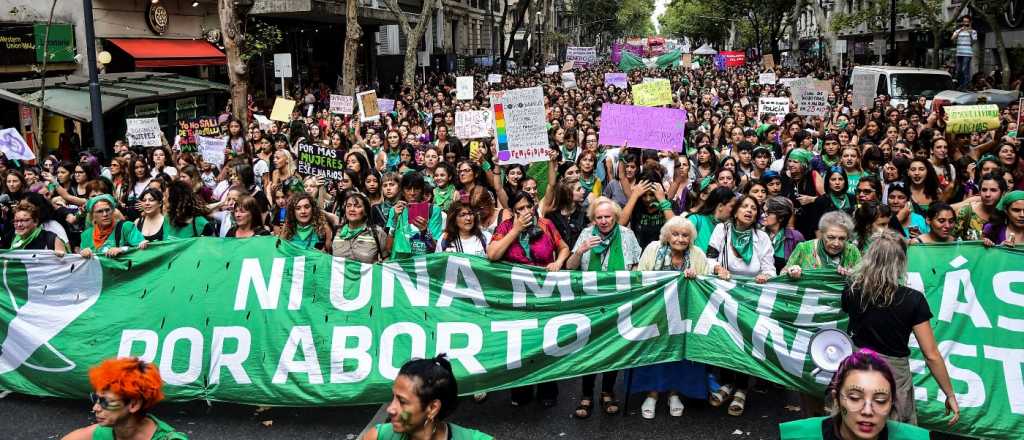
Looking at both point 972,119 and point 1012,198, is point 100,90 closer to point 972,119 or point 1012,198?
point 972,119

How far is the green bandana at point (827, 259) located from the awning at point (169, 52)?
1849 centimetres

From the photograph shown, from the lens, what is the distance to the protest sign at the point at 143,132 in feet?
40.8

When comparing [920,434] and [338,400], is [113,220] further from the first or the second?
[920,434]

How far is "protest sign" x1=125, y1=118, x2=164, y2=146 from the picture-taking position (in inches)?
490

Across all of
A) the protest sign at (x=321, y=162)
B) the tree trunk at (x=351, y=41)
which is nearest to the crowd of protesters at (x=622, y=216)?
the protest sign at (x=321, y=162)

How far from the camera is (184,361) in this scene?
5730 millimetres

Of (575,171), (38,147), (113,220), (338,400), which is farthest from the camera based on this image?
(38,147)

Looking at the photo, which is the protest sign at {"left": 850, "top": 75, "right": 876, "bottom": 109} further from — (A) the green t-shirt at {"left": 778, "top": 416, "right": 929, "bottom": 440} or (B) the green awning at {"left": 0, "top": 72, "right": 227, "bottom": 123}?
(A) the green t-shirt at {"left": 778, "top": 416, "right": 929, "bottom": 440}

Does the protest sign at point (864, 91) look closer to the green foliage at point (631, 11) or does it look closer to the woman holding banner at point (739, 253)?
the woman holding banner at point (739, 253)

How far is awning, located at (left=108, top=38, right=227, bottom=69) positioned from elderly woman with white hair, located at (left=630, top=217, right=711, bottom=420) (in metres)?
17.9

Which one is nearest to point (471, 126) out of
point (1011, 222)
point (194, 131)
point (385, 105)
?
point (194, 131)

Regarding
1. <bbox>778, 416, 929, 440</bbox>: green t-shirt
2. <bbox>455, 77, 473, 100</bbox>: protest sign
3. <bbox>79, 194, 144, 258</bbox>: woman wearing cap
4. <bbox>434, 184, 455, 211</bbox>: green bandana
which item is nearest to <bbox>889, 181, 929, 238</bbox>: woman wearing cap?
<bbox>434, 184, 455, 211</bbox>: green bandana

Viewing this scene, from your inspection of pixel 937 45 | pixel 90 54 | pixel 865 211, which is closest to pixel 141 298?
pixel 865 211

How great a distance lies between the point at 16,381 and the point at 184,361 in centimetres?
118
